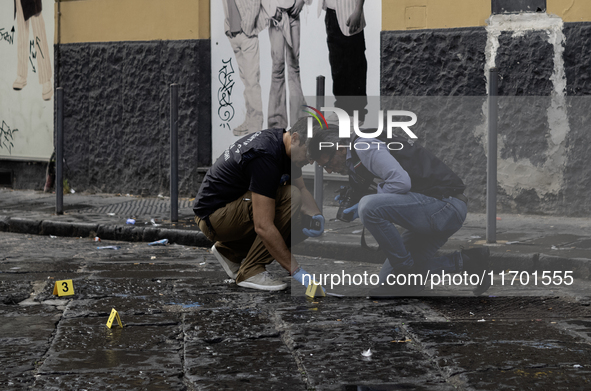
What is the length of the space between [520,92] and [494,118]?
6.09 feet

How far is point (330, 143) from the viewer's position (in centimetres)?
409

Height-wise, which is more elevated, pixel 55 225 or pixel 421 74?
pixel 421 74

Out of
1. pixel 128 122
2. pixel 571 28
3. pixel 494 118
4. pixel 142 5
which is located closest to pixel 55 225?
pixel 128 122

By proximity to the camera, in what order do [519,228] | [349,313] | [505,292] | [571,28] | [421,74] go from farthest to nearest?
[421,74] → [571,28] → [519,228] → [505,292] → [349,313]

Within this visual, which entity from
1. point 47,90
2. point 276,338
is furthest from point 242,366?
point 47,90

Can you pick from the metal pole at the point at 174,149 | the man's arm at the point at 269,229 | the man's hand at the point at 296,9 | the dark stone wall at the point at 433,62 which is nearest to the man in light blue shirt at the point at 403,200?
the man's arm at the point at 269,229

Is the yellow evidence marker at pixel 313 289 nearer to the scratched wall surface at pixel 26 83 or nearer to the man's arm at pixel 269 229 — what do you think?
the man's arm at pixel 269 229

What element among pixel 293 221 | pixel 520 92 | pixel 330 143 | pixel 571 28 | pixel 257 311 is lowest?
pixel 257 311

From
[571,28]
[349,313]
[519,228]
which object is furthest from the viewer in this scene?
[571,28]

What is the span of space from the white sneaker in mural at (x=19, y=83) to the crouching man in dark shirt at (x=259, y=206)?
7146 mm

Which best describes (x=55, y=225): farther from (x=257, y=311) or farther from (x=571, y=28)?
(x=571, y=28)

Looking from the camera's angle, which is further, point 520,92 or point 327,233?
point 520,92

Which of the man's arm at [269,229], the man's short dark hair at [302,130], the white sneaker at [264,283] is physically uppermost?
the man's short dark hair at [302,130]

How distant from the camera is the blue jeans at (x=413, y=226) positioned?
4148mm
